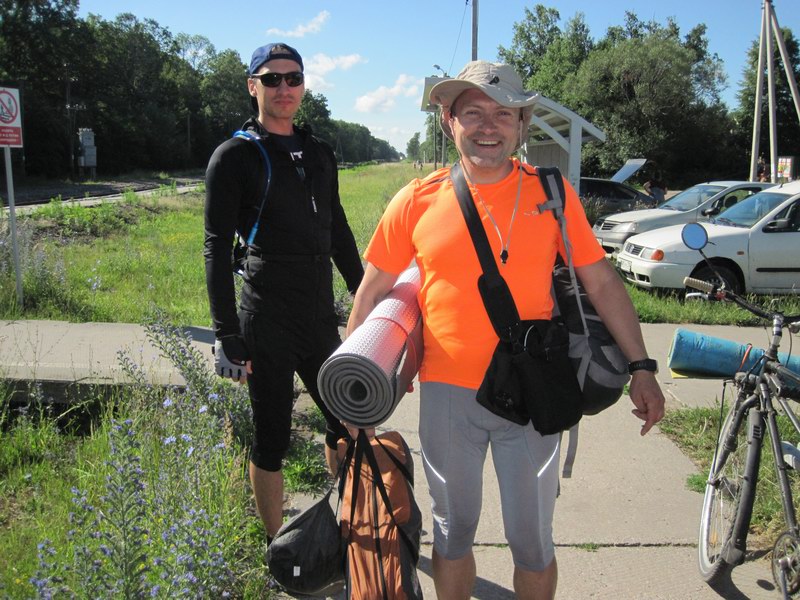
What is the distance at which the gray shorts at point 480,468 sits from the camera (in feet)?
7.25

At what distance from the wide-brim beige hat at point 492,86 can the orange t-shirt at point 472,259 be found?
219 millimetres

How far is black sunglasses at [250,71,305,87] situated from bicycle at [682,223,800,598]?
174cm

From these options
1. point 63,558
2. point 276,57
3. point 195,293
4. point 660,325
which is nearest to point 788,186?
point 660,325

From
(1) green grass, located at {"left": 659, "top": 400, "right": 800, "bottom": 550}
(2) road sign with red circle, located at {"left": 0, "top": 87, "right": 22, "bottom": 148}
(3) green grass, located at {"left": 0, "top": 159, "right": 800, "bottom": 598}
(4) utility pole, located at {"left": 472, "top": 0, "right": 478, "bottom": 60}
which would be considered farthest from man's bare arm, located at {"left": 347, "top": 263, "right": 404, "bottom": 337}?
(4) utility pole, located at {"left": 472, "top": 0, "right": 478, "bottom": 60}

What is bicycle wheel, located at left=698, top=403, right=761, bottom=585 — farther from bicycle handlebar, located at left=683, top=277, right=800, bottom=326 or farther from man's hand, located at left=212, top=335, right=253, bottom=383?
man's hand, located at left=212, top=335, right=253, bottom=383

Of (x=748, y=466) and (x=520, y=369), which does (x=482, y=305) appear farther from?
(x=748, y=466)

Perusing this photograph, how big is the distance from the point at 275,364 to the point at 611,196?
16471mm

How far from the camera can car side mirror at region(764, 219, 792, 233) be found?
8883 mm

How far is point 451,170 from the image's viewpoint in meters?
2.36

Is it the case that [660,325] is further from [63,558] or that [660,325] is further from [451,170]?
[63,558]

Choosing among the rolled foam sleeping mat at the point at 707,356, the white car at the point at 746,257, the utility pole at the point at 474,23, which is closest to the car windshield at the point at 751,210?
the white car at the point at 746,257

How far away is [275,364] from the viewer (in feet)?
9.16

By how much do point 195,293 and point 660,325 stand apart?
19.1ft

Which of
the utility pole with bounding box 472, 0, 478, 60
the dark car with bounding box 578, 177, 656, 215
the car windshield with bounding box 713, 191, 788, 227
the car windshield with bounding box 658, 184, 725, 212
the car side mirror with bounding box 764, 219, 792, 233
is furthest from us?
the utility pole with bounding box 472, 0, 478, 60
